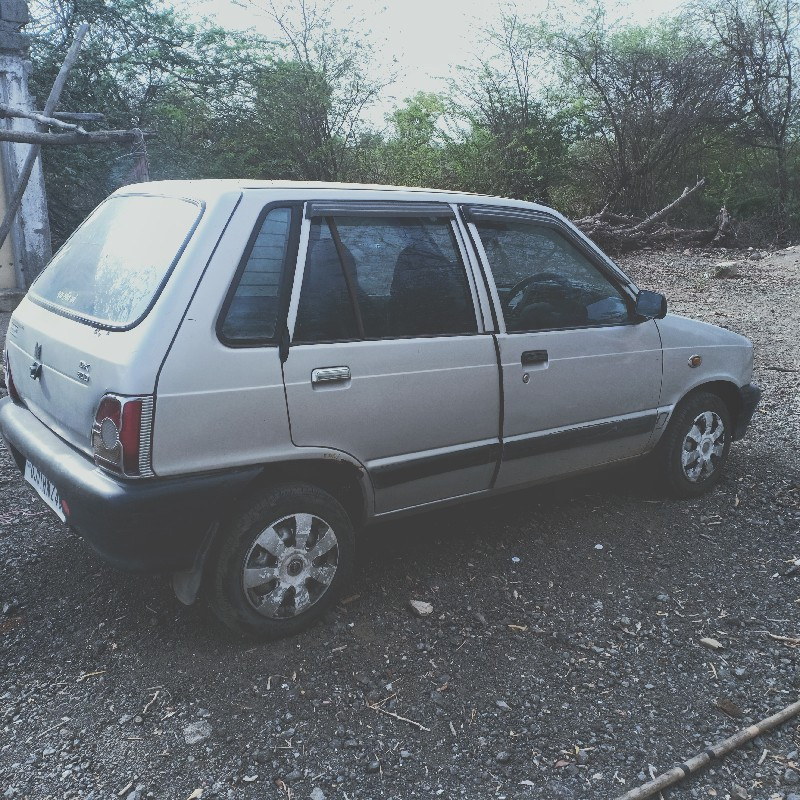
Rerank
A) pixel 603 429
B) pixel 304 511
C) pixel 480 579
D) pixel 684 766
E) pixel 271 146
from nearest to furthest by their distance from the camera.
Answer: pixel 684 766, pixel 304 511, pixel 480 579, pixel 603 429, pixel 271 146

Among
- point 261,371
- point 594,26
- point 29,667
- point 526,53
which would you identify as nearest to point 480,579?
point 261,371

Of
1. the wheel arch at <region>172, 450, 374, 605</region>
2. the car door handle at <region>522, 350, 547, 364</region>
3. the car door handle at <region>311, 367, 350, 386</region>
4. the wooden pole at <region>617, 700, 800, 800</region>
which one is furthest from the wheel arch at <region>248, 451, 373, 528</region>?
the wooden pole at <region>617, 700, 800, 800</region>

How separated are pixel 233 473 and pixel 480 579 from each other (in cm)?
147

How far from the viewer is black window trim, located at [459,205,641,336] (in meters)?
3.64

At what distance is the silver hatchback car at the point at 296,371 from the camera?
2756 millimetres

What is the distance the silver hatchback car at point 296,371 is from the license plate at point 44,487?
0.02 metres

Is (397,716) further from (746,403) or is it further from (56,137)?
(56,137)

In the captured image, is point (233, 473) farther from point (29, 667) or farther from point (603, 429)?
point (603, 429)

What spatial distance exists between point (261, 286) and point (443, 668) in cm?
167

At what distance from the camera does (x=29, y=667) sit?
3.00 meters

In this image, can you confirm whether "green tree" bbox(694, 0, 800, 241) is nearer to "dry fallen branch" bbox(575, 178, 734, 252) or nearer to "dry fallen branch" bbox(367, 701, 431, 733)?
"dry fallen branch" bbox(575, 178, 734, 252)

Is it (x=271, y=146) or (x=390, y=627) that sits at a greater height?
(x=271, y=146)

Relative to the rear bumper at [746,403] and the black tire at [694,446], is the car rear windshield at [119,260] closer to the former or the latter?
the black tire at [694,446]

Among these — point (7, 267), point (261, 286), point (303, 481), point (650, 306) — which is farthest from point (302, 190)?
point (7, 267)
